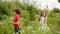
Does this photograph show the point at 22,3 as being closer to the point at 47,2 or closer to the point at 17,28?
the point at 47,2

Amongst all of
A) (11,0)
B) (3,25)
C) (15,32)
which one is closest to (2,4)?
(11,0)

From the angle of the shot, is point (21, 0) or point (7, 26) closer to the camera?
point (7, 26)

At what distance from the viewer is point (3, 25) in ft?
32.2

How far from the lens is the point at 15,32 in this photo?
8836 mm

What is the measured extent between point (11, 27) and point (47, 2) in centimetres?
1052

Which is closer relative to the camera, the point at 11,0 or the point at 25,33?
the point at 25,33

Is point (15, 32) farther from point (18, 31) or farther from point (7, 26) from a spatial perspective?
point (7, 26)

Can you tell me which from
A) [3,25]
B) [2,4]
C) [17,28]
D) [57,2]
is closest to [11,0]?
[2,4]

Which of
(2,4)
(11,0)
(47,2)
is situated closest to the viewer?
(2,4)

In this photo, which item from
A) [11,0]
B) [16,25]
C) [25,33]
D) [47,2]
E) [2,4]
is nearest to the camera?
[16,25]

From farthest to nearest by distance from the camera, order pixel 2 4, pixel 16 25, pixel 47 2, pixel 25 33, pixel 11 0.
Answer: pixel 47 2 < pixel 11 0 < pixel 2 4 < pixel 25 33 < pixel 16 25

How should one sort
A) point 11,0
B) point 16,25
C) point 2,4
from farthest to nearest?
point 11,0
point 2,4
point 16,25

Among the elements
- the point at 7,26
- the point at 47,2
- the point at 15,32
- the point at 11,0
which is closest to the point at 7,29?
the point at 7,26

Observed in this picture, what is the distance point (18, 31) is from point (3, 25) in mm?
1145
